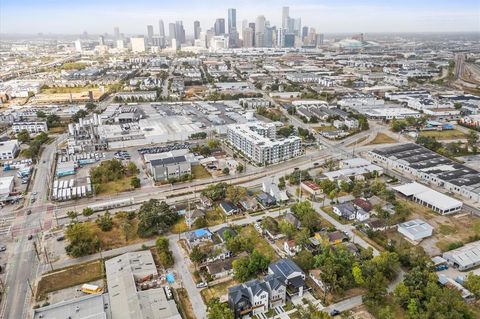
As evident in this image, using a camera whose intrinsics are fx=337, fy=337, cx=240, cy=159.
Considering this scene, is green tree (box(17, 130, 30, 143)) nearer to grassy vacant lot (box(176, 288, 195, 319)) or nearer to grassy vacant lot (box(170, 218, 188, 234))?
grassy vacant lot (box(170, 218, 188, 234))

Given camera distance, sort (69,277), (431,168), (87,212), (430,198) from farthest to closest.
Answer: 1. (431,168)
2. (430,198)
3. (87,212)
4. (69,277)

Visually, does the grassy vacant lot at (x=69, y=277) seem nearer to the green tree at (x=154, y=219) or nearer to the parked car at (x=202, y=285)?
the green tree at (x=154, y=219)

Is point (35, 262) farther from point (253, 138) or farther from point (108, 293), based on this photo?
point (253, 138)

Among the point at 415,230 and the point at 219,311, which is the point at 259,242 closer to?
the point at 219,311

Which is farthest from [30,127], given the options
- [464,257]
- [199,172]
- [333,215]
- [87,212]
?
[464,257]

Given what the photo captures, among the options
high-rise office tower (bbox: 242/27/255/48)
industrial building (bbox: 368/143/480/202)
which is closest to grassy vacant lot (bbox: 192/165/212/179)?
industrial building (bbox: 368/143/480/202)

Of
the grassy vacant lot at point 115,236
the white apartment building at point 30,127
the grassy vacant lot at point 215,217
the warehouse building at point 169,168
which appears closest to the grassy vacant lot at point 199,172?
the warehouse building at point 169,168
